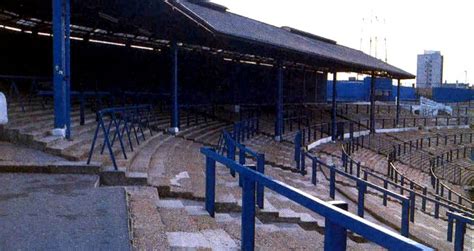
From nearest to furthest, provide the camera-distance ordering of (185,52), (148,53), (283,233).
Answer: (283,233), (148,53), (185,52)

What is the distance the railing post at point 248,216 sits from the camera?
435 centimetres

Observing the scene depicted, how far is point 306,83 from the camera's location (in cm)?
3819

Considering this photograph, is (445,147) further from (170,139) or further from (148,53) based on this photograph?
(170,139)

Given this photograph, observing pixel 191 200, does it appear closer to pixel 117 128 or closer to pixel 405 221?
pixel 117 128

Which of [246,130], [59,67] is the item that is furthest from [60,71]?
[246,130]

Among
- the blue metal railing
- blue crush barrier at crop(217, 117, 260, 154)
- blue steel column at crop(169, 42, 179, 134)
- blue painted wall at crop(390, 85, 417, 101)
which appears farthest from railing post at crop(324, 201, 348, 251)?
blue painted wall at crop(390, 85, 417, 101)

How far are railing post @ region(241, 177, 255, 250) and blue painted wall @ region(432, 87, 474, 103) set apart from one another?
228 ft

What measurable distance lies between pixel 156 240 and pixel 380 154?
78.7 ft

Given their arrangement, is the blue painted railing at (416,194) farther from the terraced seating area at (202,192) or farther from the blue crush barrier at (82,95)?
the blue crush barrier at (82,95)

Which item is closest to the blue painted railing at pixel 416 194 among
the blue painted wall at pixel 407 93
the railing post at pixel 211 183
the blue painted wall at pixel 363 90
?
the railing post at pixel 211 183

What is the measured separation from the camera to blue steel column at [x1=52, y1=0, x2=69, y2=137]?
958cm

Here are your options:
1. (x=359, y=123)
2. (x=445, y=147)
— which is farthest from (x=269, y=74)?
(x=445, y=147)

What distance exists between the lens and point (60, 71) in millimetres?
9711

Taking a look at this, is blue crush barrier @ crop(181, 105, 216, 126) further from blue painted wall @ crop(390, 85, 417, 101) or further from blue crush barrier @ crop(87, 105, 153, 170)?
blue painted wall @ crop(390, 85, 417, 101)
